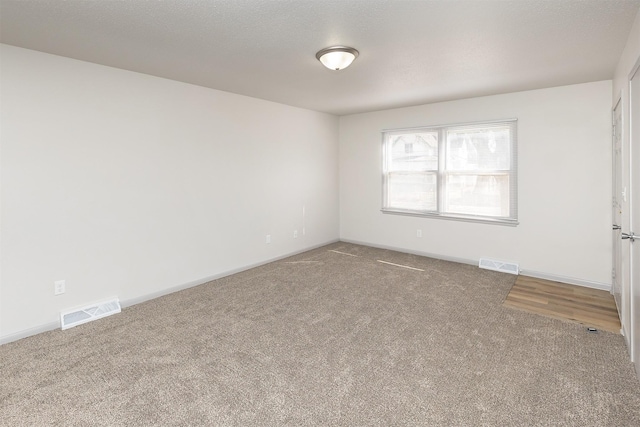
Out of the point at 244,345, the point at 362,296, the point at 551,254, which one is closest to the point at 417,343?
the point at 362,296

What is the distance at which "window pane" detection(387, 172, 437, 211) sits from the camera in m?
5.47

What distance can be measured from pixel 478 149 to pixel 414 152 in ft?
3.28

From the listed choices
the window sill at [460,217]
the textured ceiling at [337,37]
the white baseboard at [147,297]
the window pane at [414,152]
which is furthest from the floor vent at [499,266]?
the white baseboard at [147,297]

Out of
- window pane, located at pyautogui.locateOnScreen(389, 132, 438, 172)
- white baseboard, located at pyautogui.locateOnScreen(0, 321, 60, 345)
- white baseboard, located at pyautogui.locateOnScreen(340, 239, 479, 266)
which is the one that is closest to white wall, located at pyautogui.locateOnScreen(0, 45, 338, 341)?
white baseboard, located at pyautogui.locateOnScreen(0, 321, 60, 345)

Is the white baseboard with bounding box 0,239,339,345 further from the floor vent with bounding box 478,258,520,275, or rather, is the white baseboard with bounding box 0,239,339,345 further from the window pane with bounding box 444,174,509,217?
the floor vent with bounding box 478,258,520,275

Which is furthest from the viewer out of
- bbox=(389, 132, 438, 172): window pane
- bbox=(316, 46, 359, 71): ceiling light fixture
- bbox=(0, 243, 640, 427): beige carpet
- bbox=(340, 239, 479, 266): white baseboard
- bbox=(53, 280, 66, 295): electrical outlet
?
bbox=(389, 132, 438, 172): window pane

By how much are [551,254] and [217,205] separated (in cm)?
431

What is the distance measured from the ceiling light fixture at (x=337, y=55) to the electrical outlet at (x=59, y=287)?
309cm

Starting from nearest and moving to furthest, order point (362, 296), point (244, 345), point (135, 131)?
point (244, 345) < point (135, 131) < point (362, 296)

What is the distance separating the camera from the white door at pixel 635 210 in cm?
225

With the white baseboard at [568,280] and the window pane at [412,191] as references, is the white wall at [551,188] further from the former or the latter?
the window pane at [412,191]

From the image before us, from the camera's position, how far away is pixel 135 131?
3.57m

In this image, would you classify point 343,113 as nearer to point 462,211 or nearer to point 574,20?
point 462,211

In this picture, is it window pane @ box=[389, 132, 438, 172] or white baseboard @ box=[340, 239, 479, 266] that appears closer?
white baseboard @ box=[340, 239, 479, 266]
